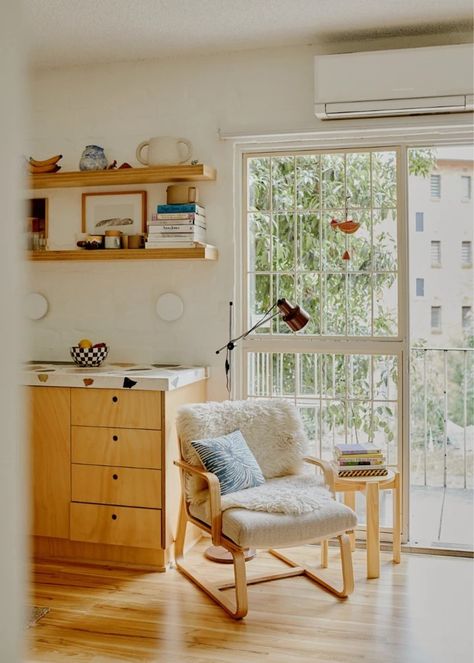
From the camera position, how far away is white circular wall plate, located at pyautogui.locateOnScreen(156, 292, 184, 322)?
3754 mm

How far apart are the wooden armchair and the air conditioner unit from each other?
155cm

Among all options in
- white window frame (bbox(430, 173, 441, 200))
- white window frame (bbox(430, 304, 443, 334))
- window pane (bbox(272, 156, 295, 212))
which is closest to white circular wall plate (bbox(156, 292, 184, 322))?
window pane (bbox(272, 156, 295, 212))

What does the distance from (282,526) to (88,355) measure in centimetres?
147

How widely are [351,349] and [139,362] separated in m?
1.18

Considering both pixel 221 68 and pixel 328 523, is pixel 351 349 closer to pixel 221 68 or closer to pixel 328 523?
pixel 328 523

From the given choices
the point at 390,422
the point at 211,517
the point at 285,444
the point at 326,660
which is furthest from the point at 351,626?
the point at 390,422

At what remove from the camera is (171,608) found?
280 centimetres

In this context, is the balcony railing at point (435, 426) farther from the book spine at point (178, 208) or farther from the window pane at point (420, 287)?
the book spine at point (178, 208)

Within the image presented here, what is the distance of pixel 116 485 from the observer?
323 cm

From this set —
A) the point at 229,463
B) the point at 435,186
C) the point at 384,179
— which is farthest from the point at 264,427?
the point at 435,186

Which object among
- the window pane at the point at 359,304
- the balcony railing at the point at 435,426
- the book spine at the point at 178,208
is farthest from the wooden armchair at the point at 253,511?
the balcony railing at the point at 435,426

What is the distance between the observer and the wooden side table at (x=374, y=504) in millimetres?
3070

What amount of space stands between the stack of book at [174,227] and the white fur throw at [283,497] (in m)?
1.32

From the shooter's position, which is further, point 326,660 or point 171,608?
point 171,608
